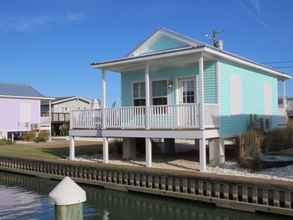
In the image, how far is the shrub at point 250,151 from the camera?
533 inches

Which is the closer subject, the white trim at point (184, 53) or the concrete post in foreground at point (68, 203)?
the concrete post in foreground at point (68, 203)

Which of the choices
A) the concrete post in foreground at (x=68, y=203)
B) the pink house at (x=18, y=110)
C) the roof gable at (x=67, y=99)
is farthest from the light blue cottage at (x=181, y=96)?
the roof gable at (x=67, y=99)

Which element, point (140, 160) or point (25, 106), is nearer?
point (140, 160)

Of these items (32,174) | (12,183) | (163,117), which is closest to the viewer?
(163,117)

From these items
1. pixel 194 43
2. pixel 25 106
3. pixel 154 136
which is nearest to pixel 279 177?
pixel 154 136

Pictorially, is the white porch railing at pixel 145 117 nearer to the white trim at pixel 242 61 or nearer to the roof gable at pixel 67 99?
the white trim at pixel 242 61

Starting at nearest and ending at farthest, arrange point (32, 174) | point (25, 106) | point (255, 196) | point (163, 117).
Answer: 1. point (255, 196)
2. point (163, 117)
3. point (32, 174)
4. point (25, 106)

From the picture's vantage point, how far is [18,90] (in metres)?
36.9

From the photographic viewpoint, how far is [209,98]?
15.6 m

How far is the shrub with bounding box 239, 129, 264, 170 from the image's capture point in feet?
44.4

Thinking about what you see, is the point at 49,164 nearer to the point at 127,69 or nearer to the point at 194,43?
the point at 127,69

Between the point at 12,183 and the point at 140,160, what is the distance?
5742 millimetres

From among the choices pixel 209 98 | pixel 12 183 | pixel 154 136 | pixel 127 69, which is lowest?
pixel 12 183

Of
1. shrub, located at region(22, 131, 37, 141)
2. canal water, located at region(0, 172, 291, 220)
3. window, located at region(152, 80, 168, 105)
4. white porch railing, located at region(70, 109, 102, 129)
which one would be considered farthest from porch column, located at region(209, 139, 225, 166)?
shrub, located at region(22, 131, 37, 141)
